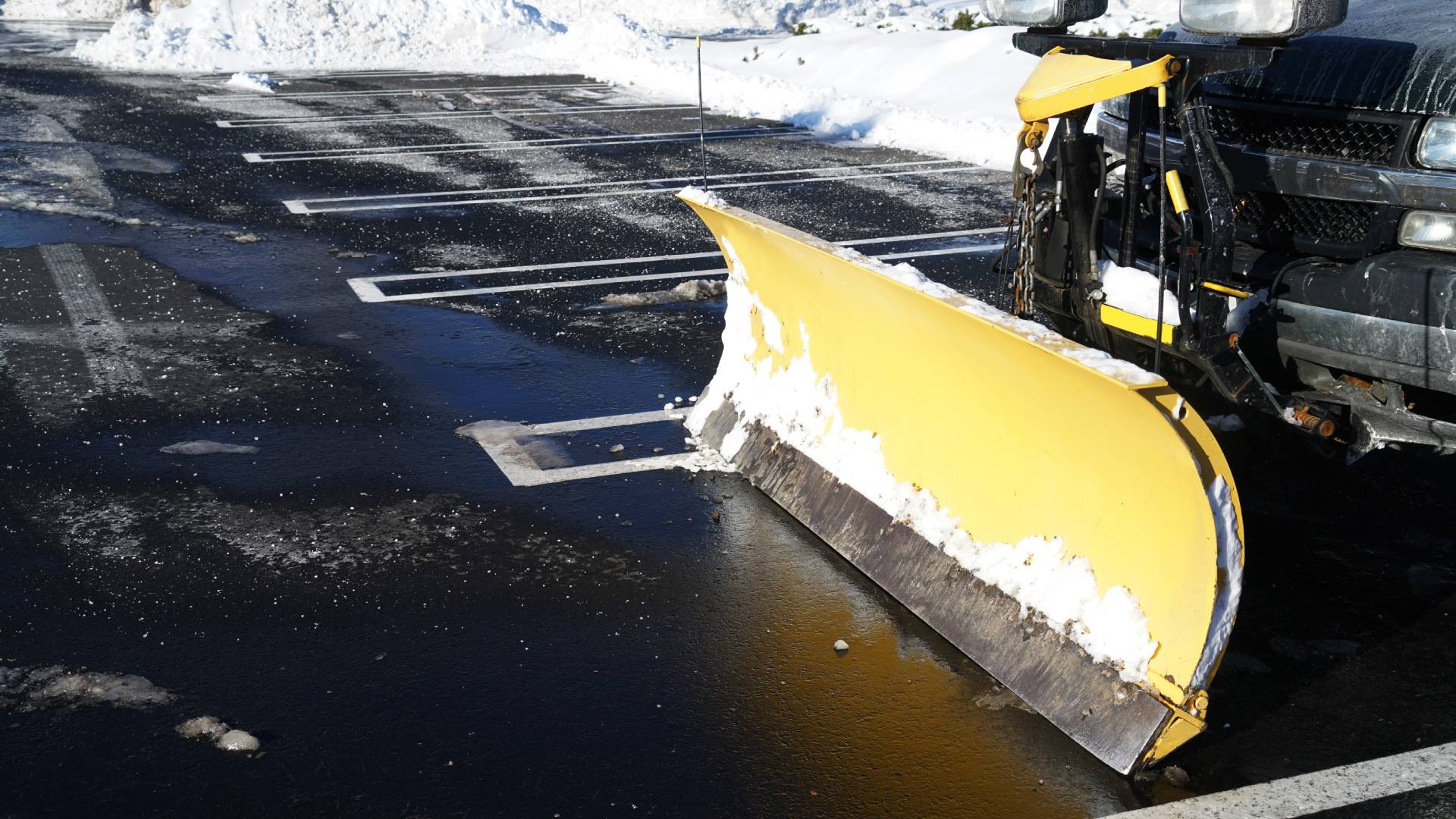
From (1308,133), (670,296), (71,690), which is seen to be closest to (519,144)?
(670,296)

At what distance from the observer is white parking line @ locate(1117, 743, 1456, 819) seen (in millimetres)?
3480

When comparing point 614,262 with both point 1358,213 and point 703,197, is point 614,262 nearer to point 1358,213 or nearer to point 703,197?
point 703,197

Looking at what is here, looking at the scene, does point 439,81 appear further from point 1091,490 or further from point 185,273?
point 1091,490

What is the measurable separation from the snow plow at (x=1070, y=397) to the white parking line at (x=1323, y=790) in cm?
18

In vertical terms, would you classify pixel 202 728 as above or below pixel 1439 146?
below

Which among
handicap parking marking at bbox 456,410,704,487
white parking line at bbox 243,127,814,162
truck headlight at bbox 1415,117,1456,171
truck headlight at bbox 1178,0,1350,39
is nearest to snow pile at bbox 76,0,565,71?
white parking line at bbox 243,127,814,162

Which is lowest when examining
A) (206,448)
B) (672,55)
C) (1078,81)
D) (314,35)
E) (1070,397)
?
(206,448)

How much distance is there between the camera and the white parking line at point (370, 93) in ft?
63.1

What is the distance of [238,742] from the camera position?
3.74 meters

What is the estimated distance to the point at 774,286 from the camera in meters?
5.60

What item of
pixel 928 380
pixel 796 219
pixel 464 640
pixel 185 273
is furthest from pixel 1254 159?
pixel 185 273

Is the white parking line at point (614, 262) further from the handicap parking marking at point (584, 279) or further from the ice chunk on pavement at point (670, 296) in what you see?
the ice chunk on pavement at point (670, 296)

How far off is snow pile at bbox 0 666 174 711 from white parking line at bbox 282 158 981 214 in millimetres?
7828

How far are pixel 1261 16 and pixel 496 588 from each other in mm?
3245
